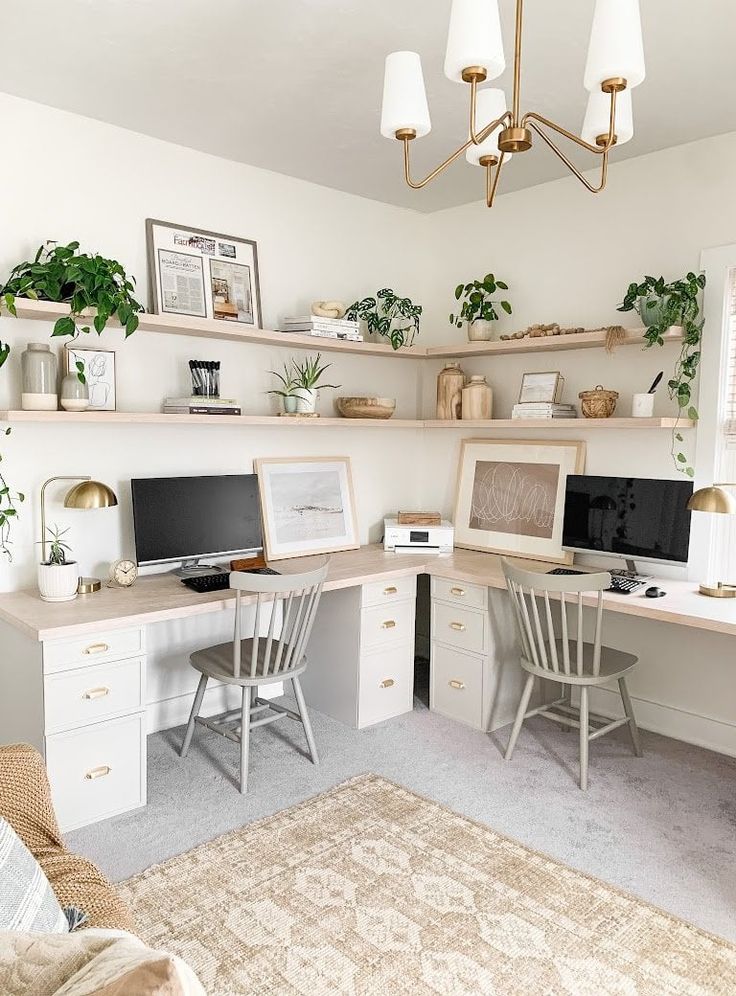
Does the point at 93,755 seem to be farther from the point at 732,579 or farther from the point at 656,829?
the point at 732,579

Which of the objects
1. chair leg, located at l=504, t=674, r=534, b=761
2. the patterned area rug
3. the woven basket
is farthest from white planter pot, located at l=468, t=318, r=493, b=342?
the patterned area rug

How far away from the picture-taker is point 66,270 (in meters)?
2.78

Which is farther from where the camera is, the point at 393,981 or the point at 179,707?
the point at 179,707

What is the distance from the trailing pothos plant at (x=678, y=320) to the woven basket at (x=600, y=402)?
0.24m

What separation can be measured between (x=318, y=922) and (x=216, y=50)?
263cm

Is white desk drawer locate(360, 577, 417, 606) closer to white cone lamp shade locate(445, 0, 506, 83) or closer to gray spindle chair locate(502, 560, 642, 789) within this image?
gray spindle chair locate(502, 560, 642, 789)

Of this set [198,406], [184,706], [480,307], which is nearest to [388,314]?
[480,307]

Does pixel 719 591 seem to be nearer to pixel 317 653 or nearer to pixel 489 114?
pixel 317 653

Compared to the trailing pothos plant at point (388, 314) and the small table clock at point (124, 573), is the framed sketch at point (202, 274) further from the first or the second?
the small table clock at point (124, 573)

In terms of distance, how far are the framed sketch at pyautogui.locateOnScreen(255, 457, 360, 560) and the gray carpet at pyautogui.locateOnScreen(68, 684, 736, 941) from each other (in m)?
0.83

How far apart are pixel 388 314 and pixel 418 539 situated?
1.20m

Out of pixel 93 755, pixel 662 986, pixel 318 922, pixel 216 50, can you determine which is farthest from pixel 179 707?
pixel 216 50

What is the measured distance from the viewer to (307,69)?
8.57 feet

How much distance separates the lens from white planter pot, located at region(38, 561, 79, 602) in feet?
9.37
